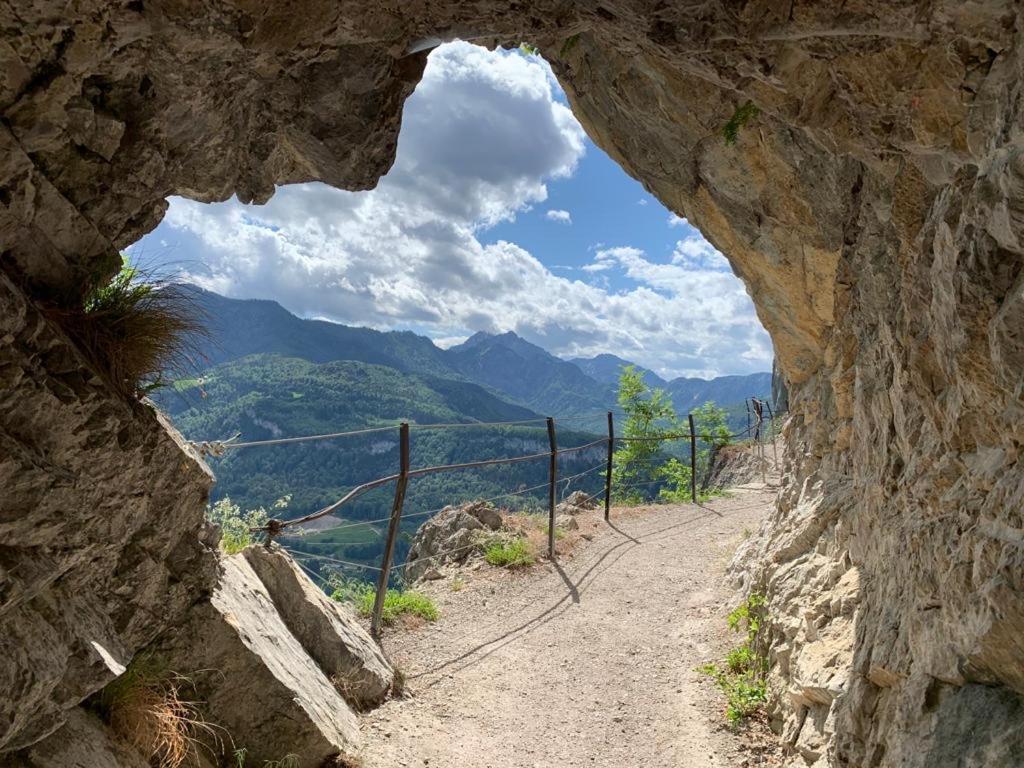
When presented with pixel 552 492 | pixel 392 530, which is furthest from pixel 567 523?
pixel 392 530

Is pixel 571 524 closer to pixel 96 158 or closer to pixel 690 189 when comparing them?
pixel 690 189

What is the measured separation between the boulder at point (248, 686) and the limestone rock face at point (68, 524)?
0.23 meters

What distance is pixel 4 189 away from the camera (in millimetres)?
2418

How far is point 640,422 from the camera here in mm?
23188

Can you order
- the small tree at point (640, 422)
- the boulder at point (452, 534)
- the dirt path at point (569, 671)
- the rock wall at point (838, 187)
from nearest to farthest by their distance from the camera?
the rock wall at point (838, 187) < the dirt path at point (569, 671) < the boulder at point (452, 534) < the small tree at point (640, 422)

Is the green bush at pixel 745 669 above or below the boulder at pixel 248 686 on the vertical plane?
below

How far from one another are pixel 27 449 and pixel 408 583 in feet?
22.3

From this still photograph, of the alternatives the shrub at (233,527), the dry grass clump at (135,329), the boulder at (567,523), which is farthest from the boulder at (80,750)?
the boulder at (567,523)

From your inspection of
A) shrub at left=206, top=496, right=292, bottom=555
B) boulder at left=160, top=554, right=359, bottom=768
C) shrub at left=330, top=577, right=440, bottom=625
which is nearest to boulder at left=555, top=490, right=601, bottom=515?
shrub at left=330, top=577, right=440, bottom=625

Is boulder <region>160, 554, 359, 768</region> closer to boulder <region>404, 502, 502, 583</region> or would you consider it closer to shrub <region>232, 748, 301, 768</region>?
shrub <region>232, 748, 301, 768</region>

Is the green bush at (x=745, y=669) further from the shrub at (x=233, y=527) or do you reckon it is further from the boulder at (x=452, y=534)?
the shrub at (x=233, y=527)

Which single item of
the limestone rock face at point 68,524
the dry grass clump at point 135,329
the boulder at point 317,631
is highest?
the dry grass clump at point 135,329

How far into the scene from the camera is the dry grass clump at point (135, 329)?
295 centimetres

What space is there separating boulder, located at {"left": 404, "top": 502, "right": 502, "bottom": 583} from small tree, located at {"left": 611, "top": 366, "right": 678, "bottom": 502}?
1100 centimetres
